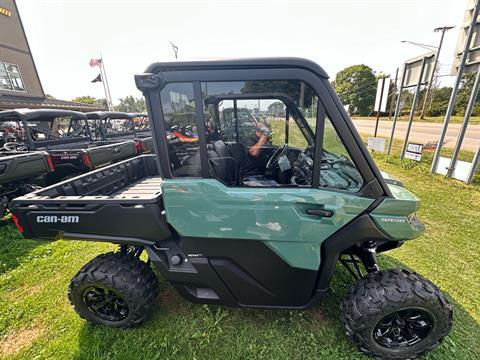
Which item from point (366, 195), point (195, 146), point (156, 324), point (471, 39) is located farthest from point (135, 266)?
point (471, 39)

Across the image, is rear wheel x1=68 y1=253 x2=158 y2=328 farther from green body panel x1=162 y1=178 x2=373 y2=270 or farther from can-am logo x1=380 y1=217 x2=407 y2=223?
can-am logo x1=380 y1=217 x2=407 y2=223

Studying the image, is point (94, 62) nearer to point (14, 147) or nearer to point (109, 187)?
point (14, 147)

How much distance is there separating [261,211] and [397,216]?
1012 mm

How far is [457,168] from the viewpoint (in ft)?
18.5

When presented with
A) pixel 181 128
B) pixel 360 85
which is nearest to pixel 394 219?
pixel 181 128

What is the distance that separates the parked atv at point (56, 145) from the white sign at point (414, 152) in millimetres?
8652

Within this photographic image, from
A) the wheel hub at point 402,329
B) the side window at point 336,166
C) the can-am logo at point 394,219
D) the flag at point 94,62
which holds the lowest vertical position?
the wheel hub at point 402,329

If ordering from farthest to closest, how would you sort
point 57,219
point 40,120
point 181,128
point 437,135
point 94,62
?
point 94,62 → point 437,135 → point 40,120 → point 57,219 → point 181,128

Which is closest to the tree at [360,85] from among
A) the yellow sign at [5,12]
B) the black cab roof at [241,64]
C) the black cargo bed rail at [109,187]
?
the yellow sign at [5,12]

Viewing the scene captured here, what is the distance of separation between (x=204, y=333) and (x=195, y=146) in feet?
5.70

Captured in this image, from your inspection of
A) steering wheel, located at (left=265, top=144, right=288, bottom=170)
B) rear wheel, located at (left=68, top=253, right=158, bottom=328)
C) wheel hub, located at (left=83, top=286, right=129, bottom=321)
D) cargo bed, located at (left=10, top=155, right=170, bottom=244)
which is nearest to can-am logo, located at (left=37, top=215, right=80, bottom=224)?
cargo bed, located at (left=10, top=155, right=170, bottom=244)

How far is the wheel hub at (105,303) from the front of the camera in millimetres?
2082

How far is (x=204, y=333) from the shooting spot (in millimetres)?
2111

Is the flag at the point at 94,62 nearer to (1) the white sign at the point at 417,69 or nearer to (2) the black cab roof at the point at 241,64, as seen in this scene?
(1) the white sign at the point at 417,69
